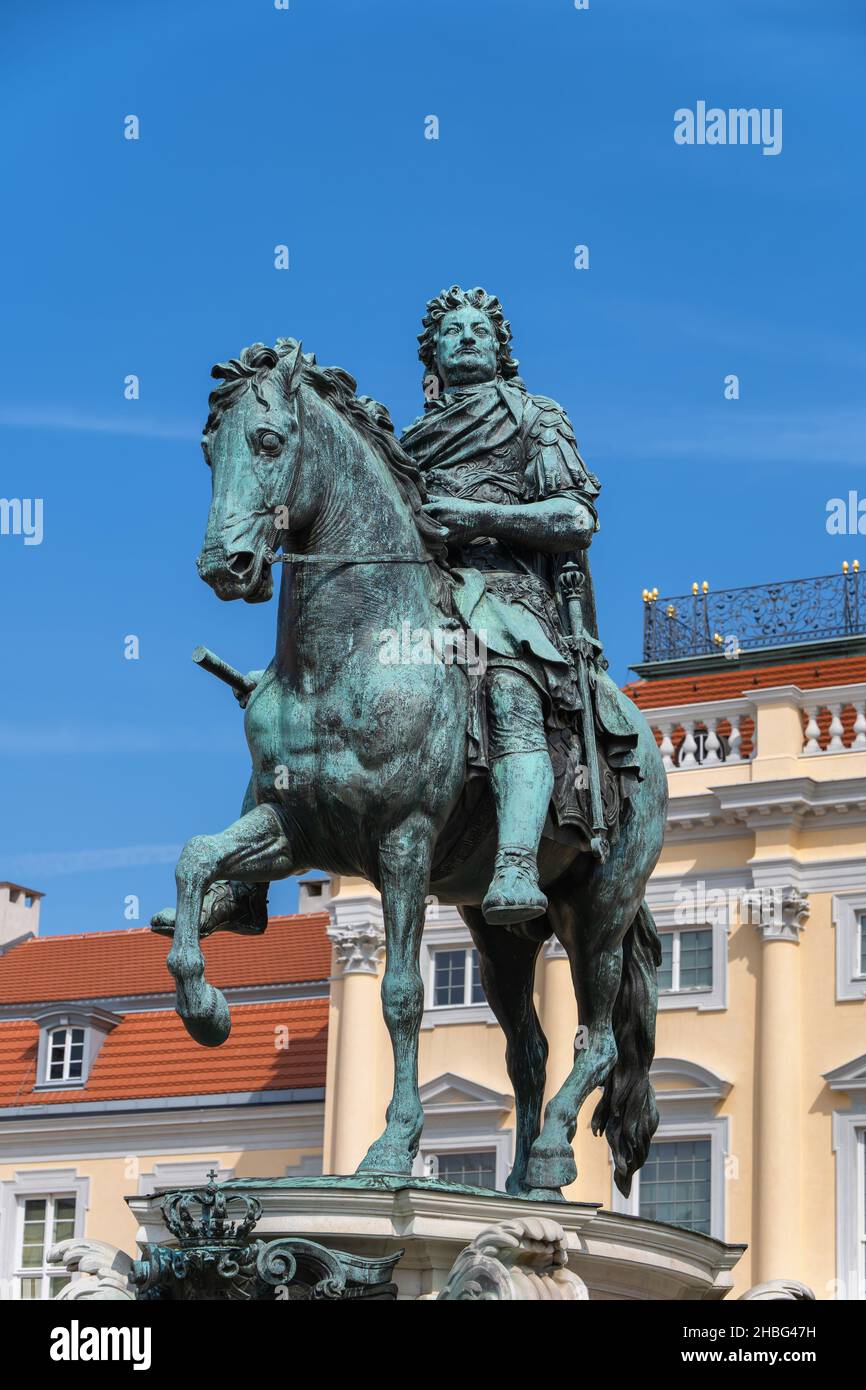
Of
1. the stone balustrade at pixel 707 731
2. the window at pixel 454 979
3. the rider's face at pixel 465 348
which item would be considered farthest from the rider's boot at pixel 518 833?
the window at pixel 454 979

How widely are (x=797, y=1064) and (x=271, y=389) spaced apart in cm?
3095

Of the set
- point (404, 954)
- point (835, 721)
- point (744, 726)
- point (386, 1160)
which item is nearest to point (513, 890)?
point (404, 954)

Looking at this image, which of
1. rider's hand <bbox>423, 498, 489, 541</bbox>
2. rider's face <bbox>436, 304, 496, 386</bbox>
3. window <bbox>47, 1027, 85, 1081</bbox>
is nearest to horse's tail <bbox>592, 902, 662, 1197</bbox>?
rider's hand <bbox>423, 498, 489, 541</bbox>

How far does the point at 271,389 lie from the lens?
31.6ft

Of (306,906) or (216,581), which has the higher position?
(306,906)

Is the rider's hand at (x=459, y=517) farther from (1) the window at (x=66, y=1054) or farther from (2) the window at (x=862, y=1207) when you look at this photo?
(1) the window at (x=66, y=1054)

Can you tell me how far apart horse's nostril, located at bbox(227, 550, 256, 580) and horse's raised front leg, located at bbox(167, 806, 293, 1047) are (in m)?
0.91

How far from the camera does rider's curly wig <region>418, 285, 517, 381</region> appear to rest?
1092cm

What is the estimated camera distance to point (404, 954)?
9.70 meters

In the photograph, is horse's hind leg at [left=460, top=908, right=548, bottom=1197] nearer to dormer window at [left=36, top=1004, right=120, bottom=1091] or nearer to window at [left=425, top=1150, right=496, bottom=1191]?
window at [left=425, top=1150, right=496, bottom=1191]

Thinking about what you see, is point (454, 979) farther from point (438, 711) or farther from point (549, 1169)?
point (438, 711)

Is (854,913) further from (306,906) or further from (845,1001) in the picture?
(306,906)

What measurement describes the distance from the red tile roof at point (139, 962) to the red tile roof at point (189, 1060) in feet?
2.49

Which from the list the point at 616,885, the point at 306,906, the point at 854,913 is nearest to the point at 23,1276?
the point at 306,906
